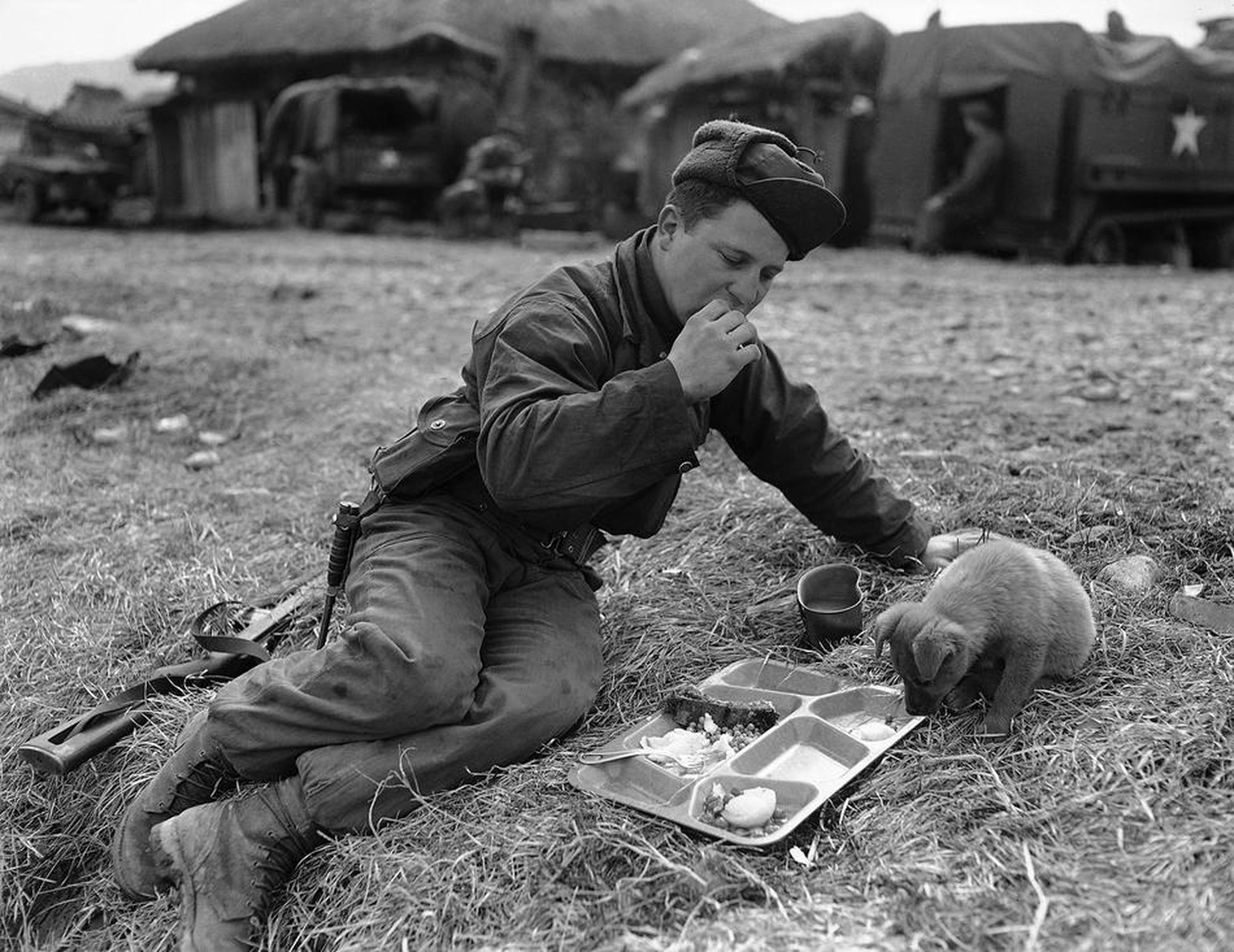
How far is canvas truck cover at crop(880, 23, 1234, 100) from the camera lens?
1444 cm

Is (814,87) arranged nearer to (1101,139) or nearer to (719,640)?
(1101,139)

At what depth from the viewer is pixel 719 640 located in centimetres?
354

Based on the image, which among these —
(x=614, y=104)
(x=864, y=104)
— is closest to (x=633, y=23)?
(x=614, y=104)

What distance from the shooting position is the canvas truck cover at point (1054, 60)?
568 inches

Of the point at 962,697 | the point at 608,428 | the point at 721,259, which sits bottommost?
the point at 962,697

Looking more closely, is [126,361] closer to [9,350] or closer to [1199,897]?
[9,350]

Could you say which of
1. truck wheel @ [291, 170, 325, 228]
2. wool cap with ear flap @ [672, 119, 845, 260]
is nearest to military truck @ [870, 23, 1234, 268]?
truck wheel @ [291, 170, 325, 228]

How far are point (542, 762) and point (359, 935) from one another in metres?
0.63

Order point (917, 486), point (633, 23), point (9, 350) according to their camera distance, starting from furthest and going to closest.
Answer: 1. point (633, 23)
2. point (9, 350)
3. point (917, 486)

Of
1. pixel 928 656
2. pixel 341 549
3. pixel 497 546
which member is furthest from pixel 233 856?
pixel 928 656

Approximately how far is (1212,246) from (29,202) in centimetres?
2340

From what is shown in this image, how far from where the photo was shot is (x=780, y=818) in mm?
2557

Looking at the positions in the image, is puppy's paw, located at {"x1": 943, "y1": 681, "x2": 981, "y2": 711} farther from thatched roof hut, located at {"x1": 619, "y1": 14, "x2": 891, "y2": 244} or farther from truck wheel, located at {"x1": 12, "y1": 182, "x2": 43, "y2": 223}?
truck wheel, located at {"x1": 12, "y1": 182, "x2": 43, "y2": 223}

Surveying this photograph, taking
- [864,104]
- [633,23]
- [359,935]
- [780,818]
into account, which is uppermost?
[633,23]
